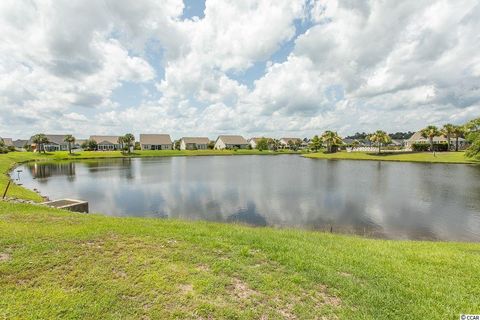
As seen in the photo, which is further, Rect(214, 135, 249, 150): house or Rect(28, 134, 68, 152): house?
Rect(214, 135, 249, 150): house

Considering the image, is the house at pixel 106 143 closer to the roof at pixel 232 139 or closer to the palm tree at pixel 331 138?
the roof at pixel 232 139

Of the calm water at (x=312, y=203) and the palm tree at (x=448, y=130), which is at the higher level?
the palm tree at (x=448, y=130)

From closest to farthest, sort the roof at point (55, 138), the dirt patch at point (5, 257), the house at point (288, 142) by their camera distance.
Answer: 1. the dirt patch at point (5, 257)
2. the roof at point (55, 138)
3. the house at point (288, 142)

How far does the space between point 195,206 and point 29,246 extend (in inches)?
571

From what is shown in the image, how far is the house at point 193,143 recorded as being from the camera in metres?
127

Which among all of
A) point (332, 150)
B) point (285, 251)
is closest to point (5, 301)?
point (285, 251)

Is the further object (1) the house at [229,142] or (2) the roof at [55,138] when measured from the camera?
(1) the house at [229,142]

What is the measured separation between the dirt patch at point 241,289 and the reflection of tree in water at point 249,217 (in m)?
10.9

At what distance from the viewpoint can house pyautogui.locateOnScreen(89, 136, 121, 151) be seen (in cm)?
11562

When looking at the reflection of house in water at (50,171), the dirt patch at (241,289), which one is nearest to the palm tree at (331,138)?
the reflection of house in water at (50,171)

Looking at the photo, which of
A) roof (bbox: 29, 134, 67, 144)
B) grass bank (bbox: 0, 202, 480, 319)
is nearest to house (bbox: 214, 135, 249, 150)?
roof (bbox: 29, 134, 67, 144)

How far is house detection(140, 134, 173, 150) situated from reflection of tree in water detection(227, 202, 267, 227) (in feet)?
339

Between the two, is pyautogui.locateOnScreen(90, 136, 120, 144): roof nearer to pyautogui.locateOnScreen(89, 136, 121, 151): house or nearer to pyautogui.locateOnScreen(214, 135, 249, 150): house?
pyautogui.locateOnScreen(89, 136, 121, 151): house

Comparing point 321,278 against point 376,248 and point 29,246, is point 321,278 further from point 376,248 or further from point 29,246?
point 29,246
